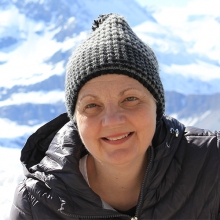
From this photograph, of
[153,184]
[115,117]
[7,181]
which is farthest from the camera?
[7,181]

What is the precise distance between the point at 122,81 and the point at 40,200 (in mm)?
439

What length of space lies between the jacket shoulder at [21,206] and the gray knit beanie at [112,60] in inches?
11.1

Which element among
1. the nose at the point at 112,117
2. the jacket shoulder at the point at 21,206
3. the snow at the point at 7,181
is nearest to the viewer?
the nose at the point at 112,117

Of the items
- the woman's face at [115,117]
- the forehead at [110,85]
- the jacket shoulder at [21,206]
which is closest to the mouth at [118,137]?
the woman's face at [115,117]

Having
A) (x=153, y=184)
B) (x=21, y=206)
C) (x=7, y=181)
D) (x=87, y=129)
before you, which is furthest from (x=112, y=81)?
(x=7, y=181)

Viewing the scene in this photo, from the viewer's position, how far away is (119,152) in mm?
1302

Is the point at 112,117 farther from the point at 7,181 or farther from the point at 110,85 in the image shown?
the point at 7,181

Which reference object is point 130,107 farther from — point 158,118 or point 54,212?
point 54,212

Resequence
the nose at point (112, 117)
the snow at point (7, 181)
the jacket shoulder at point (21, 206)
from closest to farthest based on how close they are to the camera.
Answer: the nose at point (112, 117)
the jacket shoulder at point (21, 206)
the snow at point (7, 181)

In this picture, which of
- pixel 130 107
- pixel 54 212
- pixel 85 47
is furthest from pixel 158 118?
pixel 54 212

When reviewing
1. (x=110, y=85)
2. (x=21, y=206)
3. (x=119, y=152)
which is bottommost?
(x=21, y=206)

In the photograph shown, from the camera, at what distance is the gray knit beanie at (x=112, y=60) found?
1.29 m

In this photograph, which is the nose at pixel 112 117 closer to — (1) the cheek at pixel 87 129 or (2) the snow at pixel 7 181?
(1) the cheek at pixel 87 129

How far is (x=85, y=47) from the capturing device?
1346 mm
